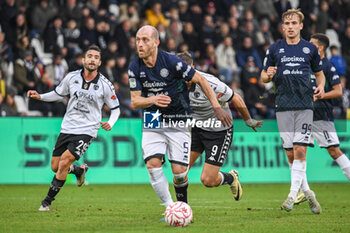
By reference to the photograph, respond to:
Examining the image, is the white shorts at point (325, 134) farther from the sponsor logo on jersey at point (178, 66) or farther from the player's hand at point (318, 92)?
the sponsor logo on jersey at point (178, 66)

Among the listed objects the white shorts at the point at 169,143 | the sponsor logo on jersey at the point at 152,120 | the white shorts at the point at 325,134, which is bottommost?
the white shorts at the point at 325,134

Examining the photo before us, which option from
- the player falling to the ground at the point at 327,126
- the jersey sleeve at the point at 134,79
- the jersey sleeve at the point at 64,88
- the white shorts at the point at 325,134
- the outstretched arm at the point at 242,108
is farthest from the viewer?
the white shorts at the point at 325,134

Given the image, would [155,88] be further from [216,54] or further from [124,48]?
[216,54]

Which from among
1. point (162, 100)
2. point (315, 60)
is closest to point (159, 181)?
point (162, 100)

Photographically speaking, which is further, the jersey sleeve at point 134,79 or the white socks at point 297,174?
the white socks at point 297,174

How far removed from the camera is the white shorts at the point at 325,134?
40.5 feet

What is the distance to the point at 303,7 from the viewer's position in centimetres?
2634

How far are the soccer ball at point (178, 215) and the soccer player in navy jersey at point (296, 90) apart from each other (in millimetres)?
2458

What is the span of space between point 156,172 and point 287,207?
2.43 meters

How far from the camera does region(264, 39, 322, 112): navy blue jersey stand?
418 inches

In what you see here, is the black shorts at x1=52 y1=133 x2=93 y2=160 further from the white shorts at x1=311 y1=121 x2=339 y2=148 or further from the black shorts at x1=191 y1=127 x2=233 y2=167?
the white shorts at x1=311 y1=121 x2=339 y2=148

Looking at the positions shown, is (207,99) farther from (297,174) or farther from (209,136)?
(297,174)

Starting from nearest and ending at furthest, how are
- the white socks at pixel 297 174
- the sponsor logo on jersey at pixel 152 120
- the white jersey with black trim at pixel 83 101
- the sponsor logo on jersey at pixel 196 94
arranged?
the sponsor logo on jersey at pixel 152 120, the white socks at pixel 297 174, the sponsor logo on jersey at pixel 196 94, the white jersey with black trim at pixel 83 101

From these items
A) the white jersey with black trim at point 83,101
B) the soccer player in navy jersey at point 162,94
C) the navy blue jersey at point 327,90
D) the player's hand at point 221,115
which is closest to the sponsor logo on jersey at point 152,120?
the soccer player in navy jersey at point 162,94
